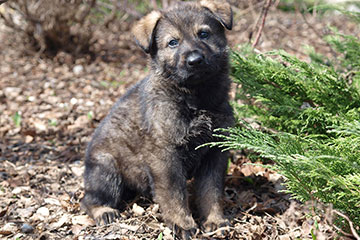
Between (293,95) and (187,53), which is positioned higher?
(187,53)

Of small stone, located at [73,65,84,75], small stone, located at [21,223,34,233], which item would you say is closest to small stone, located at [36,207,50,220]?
small stone, located at [21,223,34,233]

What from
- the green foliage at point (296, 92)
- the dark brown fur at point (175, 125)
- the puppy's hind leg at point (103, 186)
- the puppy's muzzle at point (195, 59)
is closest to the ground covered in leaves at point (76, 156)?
the puppy's hind leg at point (103, 186)

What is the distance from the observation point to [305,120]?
11.7 feet

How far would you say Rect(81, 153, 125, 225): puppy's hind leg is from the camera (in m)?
3.65

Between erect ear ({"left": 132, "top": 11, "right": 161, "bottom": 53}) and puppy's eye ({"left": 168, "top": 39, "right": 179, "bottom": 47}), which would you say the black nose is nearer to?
puppy's eye ({"left": 168, "top": 39, "right": 179, "bottom": 47})

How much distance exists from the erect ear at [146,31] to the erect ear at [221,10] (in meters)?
0.43

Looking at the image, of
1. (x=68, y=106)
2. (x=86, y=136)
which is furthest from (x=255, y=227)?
(x=68, y=106)

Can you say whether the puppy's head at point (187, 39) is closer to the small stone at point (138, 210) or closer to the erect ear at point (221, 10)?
the erect ear at point (221, 10)

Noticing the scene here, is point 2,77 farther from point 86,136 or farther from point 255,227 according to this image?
point 255,227

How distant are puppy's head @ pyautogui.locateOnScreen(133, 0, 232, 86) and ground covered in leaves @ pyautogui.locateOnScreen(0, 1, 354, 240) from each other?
1160 millimetres

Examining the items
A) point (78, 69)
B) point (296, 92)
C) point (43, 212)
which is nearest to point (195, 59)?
point (296, 92)

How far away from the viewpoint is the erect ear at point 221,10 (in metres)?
3.40

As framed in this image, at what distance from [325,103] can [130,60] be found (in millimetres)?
4982

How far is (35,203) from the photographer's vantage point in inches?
153
